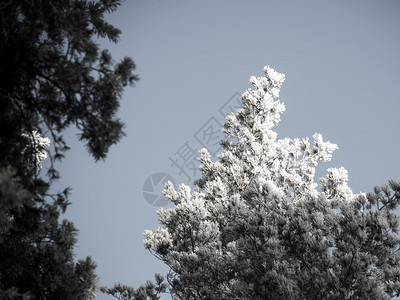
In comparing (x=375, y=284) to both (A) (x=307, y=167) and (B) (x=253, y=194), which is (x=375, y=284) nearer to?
(B) (x=253, y=194)

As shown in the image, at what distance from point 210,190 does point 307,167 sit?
2.94 metres

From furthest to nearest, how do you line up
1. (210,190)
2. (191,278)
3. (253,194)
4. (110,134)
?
(210,190) < (191,278) < (253,194) < (110,134)

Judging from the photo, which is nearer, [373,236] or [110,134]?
[110,134]

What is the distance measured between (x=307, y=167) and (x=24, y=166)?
7.11m

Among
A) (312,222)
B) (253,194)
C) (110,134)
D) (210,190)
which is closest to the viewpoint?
(110,134)

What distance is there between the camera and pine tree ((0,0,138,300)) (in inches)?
129

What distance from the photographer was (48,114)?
3742mm

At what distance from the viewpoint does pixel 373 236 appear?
3.90 m

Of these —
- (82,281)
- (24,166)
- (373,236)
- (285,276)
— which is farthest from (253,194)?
(24,166)

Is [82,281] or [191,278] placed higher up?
[191,278]

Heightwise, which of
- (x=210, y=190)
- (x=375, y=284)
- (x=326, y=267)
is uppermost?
(x=210, y=190)

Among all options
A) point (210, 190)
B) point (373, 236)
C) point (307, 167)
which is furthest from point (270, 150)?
point (373, 236)

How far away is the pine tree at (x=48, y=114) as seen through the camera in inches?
129

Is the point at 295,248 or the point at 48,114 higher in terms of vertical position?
the point at 48,114
